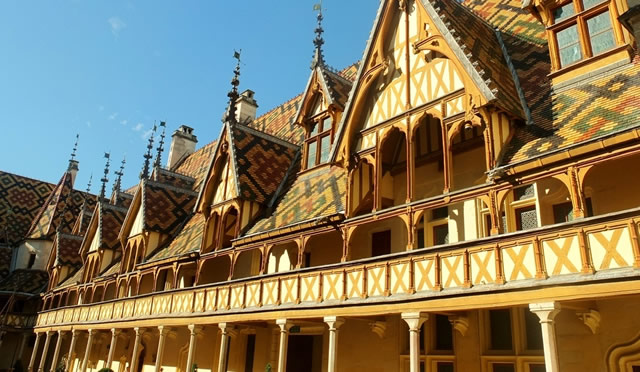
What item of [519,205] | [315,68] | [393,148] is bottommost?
[519,205]

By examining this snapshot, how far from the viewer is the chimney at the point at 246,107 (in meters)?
35.3

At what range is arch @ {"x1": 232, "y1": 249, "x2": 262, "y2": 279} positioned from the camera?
830 inches

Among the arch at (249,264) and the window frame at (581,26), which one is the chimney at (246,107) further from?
the window frame at (581,26)

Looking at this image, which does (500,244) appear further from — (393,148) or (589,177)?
(393,148)

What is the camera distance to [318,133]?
69.1 feet

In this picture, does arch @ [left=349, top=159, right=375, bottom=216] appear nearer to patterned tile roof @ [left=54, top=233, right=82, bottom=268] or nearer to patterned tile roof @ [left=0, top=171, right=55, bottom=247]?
patterned tile roof @ [left=54, top=233, right=82, bottom=268]

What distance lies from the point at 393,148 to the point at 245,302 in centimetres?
739

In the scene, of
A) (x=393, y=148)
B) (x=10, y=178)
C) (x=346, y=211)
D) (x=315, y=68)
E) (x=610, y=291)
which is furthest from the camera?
(x=10, y=178)

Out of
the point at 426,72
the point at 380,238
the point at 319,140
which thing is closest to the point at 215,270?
the point at 319,140

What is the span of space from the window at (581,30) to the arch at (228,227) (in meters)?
13.2

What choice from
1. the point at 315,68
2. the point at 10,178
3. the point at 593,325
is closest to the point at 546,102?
the point at 593,325

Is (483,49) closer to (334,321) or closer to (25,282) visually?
(334,321)

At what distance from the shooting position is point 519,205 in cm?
1274

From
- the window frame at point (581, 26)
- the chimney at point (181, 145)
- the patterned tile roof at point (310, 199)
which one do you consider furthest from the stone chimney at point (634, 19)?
the chimney at point (181, 145)
